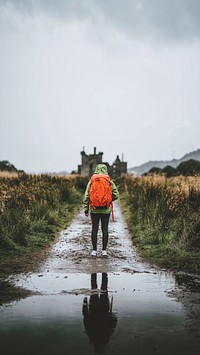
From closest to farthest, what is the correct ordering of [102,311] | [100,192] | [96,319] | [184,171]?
[96,319] → [102,311] → [100,192] → [184,171]

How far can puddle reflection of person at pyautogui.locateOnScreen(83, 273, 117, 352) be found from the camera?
380 centimetres

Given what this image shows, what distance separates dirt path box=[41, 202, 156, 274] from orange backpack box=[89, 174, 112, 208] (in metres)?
1.01

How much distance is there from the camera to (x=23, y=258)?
25.3 feet

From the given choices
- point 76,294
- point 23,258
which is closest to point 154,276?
point 76,294

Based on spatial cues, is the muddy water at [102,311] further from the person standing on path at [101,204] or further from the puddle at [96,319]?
the person standing on path at [101,204]

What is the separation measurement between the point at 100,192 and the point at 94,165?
56921mm

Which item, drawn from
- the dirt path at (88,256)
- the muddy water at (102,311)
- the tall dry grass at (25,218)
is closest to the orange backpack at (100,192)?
the dirt path at (88,256)

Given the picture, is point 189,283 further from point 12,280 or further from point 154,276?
point 12,280

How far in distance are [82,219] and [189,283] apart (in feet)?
27.9

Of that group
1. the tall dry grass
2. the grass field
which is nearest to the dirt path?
the grass field

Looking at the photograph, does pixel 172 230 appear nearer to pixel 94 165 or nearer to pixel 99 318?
pixel 99 318

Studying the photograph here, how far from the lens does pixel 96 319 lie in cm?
436

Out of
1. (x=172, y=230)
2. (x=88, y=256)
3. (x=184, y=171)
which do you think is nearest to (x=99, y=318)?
(x=88, y=256)

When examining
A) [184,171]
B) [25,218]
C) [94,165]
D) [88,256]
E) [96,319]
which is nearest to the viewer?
[96,319]
